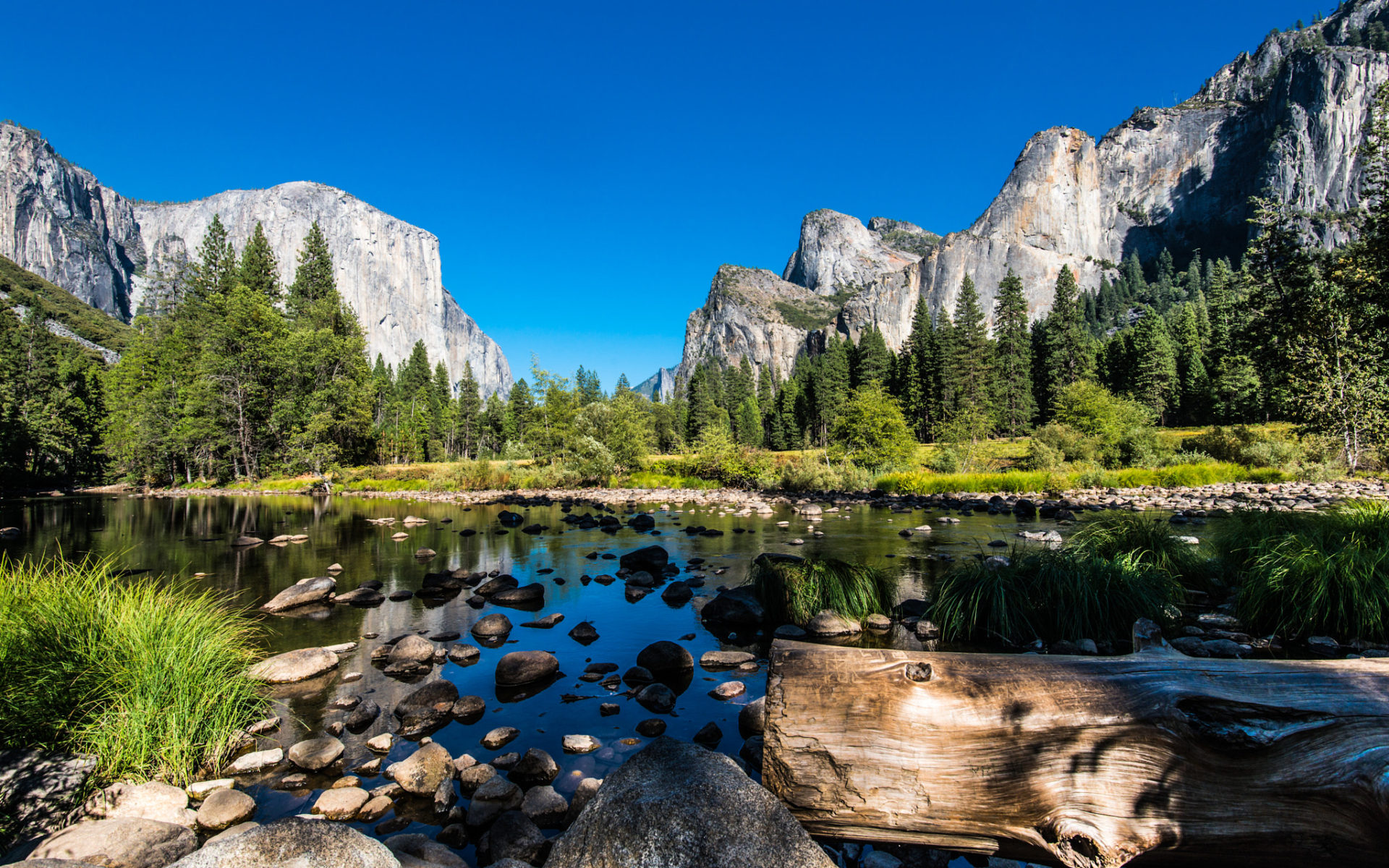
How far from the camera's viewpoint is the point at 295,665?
7.44 meters

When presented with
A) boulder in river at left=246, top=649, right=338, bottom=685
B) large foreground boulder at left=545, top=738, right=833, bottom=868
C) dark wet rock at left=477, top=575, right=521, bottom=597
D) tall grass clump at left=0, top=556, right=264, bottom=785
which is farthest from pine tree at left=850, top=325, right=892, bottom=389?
large foreground boulder at left=545, top=738, right=833, bottom=868

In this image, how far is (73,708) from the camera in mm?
4660

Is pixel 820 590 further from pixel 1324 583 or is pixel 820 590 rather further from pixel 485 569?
pixel 485 569

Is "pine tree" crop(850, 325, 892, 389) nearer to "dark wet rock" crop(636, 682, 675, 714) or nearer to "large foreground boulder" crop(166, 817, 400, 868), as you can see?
"dark wet rock" crop(636, 682, 675, 714)

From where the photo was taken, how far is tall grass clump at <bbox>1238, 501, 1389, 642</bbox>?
21.4 feet

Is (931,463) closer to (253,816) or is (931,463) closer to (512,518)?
(512,518)

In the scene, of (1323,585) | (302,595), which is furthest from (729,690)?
(302,595)

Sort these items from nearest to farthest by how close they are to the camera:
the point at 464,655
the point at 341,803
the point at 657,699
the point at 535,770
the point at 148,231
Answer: the point at 341,803 → the point at 535,770 → the point at 657,699 → the point at 464,655 → the point at 148,231

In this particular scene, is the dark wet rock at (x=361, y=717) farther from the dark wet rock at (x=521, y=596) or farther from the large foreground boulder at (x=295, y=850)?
the dark wet rock at (x=521, y=596)

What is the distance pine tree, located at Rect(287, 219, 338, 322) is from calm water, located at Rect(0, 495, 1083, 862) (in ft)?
92.0

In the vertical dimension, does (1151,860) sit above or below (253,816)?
above

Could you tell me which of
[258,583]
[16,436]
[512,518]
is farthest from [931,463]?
[16,436]

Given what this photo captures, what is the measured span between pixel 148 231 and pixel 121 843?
251189 millimetres

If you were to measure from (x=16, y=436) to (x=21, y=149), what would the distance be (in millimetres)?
161538
